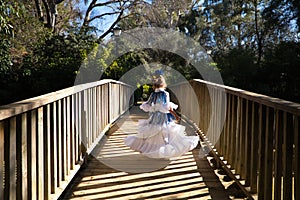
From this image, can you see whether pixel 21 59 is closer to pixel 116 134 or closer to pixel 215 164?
pixel 116 134

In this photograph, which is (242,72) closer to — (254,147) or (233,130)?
(233,130)

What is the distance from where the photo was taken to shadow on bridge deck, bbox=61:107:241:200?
2.90m

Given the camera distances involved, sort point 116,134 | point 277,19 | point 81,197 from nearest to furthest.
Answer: point 81,197, point 116,134, point 277,19

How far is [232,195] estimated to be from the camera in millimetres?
2875

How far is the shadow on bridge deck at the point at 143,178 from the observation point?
2.90 m

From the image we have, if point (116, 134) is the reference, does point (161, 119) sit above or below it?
above

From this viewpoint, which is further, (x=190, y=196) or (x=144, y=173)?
(x=144, y=173)

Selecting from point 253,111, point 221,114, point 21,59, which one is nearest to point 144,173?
point 221,114

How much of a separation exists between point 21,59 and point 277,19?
989 centimetres

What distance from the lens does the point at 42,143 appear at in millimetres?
2125

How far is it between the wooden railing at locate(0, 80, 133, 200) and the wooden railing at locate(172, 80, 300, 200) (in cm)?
134

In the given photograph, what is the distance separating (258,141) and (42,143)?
1415mm

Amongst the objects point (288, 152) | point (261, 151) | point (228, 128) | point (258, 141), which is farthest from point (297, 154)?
point (228, 128)

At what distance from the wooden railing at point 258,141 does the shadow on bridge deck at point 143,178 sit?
24 centimetres
